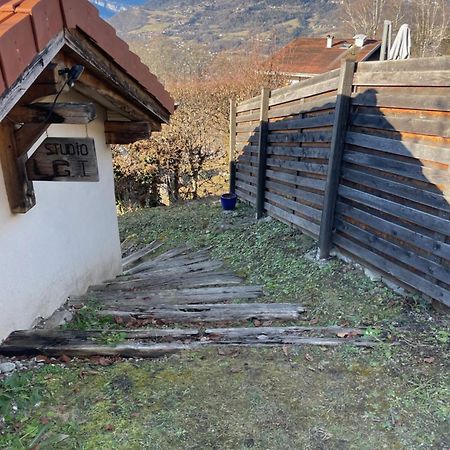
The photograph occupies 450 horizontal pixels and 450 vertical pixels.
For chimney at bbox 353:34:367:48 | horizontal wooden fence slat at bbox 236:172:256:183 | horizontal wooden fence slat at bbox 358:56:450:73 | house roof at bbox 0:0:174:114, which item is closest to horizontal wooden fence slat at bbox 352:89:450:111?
horizontal wooden fence slat at bbox 358:56:450:73

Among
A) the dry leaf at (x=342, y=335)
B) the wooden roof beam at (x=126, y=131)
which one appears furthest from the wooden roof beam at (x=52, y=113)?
the dry leaf at (x=342, y=335)

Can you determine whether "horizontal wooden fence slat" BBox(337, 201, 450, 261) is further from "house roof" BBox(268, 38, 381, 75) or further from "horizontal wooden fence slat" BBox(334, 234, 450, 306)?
"house roof" BBox(268, 38, 381, 75)

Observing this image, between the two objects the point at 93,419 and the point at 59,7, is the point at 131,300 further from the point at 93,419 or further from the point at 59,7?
the point at 59,7

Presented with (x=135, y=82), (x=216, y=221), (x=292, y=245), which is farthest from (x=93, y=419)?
(x=216, y=221)

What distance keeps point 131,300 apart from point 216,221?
16.0 feet

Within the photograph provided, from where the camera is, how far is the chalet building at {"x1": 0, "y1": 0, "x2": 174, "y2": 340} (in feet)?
6.67

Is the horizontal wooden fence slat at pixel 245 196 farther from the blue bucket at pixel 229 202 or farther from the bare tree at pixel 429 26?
the bare tree at pixel 429 26

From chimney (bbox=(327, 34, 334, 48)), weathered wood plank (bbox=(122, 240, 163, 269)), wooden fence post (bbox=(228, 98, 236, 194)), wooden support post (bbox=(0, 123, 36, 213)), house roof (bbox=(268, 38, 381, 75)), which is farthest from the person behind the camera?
chimney (bbox=(327, 34, 334, 48))

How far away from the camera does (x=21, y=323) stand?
3234mm

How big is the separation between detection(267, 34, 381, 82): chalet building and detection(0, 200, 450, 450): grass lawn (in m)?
16.8

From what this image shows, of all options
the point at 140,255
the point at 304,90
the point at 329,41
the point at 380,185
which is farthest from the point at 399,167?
the point at 329,41

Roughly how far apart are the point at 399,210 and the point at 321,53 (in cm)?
2321

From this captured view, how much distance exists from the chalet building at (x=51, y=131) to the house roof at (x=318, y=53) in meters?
16.5

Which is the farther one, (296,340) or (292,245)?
(292,245)
